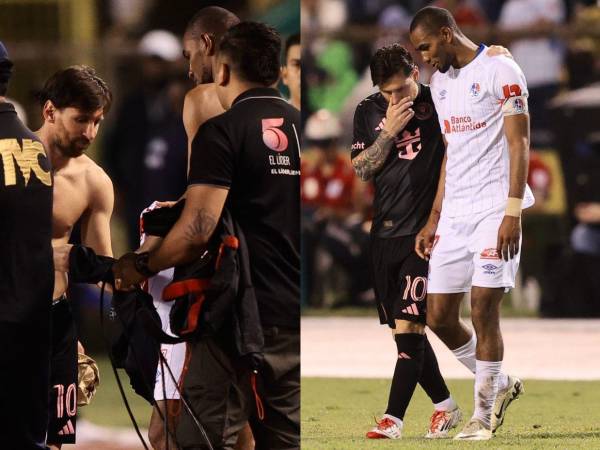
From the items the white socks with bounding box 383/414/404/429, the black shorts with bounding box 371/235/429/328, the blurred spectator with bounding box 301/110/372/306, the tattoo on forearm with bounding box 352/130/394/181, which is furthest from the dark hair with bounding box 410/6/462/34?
the blurred spectator with bounding box 301/110/372/306

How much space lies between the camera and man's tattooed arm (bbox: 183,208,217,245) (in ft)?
14.0

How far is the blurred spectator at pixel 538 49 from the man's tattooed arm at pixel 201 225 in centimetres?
223

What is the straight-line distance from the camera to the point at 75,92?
4.95m

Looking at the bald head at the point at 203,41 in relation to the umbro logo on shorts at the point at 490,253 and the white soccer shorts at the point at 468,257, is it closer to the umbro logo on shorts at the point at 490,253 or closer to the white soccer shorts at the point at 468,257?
the white soccer shorts at the point at 468,257

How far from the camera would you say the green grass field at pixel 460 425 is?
5.36 m

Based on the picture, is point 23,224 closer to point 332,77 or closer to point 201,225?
point 201,225

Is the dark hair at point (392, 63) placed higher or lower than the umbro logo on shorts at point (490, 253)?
higher

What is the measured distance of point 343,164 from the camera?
8.84 metres

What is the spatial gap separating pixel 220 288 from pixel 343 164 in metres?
4.55

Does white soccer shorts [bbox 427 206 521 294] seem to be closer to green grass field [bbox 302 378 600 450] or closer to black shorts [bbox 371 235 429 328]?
black shorts [bbox 371 235 429 328]

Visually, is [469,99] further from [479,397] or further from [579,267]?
[579,267]

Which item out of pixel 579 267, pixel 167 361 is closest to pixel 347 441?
pixel 167 361

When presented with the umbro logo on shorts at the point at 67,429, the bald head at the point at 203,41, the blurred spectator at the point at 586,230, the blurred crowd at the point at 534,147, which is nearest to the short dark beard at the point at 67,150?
the bald head at the point at 203,41

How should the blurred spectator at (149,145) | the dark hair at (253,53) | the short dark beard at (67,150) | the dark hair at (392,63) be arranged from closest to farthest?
the dark hair at (253,53) < the short dark beard at (67,150) < the dark hair at (392,63) < the blurred spectator at (149,145)
